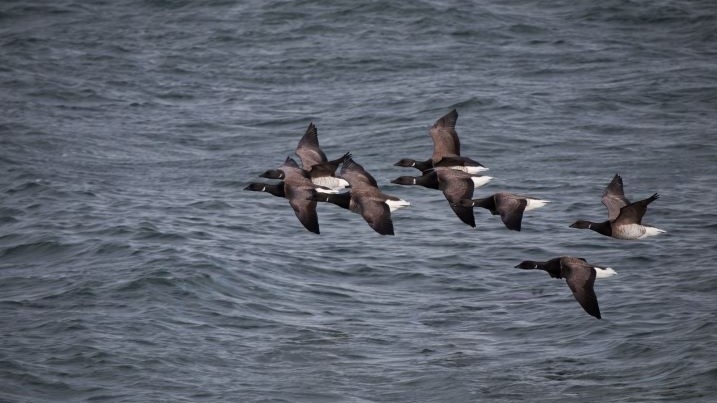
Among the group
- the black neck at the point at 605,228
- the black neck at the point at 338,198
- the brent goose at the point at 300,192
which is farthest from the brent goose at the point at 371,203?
Result: the black neck at the point at 605,228

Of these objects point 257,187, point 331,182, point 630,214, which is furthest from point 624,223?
point 257,187

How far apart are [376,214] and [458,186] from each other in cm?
174

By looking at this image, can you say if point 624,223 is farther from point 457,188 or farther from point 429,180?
point 429,180

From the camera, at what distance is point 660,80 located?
3431 centimetres

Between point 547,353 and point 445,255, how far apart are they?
465 cm

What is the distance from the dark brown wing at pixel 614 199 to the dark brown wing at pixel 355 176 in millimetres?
3744

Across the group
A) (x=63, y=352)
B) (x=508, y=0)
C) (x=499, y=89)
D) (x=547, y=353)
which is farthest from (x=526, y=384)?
(x=508, y=0)

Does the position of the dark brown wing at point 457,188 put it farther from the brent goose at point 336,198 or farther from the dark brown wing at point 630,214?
the dark brown wing at point 630,214

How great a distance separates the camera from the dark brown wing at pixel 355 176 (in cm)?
1964

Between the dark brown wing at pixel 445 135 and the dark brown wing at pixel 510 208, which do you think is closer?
the dark brown wing at pixel 510 208

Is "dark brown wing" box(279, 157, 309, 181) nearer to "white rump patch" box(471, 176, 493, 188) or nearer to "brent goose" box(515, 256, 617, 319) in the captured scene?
"white rump patch" box(471, 176, 493, 188)

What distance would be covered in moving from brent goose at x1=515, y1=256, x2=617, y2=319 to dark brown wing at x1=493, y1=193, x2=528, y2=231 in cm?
88

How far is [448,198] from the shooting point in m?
19.1

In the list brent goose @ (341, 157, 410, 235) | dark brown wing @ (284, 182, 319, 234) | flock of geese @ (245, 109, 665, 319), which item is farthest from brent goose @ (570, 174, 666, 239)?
dark brown wing @ (284, 182, 319, 234)
